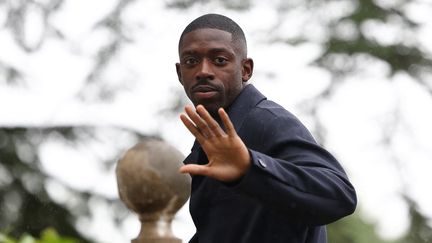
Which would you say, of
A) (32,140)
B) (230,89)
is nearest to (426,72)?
(32,140)

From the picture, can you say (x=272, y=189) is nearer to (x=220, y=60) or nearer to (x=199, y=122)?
(x=199, y=122)

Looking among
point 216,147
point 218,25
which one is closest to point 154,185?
point 218,25

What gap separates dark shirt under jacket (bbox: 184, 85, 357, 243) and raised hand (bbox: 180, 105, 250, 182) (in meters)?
0.04

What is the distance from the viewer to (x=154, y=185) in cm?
589

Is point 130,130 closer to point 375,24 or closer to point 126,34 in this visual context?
point 126,34

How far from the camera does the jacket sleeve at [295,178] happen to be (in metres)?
3.07

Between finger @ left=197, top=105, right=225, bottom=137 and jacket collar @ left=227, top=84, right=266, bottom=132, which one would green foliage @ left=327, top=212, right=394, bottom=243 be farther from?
finger @ left=197, top=105, right=225, bottom=137

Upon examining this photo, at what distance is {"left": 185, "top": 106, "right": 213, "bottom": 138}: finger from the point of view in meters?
2.93

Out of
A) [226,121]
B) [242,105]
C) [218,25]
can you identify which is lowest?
[226,121]

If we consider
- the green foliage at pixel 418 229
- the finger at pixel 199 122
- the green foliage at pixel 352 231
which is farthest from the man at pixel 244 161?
the green foliage at pixel 418 229

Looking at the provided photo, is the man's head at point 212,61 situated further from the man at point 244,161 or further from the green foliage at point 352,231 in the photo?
the green foliage at point 352,231

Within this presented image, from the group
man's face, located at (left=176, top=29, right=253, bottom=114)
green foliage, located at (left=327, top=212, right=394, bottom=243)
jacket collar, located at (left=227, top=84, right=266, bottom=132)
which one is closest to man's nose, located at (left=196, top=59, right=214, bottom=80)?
man's face, located at (left=176, top=29, right=253, bottom=114)

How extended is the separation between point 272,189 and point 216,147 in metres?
0.23

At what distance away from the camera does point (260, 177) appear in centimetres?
305
